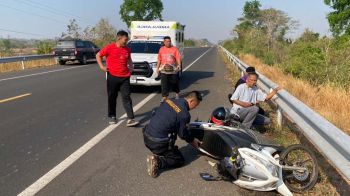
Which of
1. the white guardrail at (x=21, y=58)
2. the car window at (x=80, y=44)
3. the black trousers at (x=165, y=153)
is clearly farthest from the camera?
the car window at (x=80, y=44)

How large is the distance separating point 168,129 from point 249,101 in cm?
230

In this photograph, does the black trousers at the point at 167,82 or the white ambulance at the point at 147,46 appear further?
the white ambulance at the point at 147,46

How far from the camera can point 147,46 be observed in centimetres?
1364

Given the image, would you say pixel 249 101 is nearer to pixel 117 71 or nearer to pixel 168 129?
pixel 168 129

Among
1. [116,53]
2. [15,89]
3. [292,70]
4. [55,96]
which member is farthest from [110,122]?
[292,70]

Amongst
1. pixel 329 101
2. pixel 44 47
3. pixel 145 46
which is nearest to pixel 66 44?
pixel 44 47

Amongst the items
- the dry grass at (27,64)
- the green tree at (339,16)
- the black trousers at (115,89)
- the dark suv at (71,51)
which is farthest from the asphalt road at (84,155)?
the green tree at (339,16)

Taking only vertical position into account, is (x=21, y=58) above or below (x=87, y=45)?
below

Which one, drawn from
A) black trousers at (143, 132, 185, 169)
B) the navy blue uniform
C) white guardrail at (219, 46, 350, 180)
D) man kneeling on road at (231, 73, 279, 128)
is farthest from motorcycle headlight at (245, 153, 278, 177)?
man kneeling on road at (231, 73, 279, 128)

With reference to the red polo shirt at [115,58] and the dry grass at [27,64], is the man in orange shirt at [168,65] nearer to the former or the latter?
the red polo shirt at [115,58]

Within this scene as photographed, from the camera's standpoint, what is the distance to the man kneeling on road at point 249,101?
21.9ft

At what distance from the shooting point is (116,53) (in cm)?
777

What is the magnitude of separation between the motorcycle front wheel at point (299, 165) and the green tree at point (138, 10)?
65315 millimetres

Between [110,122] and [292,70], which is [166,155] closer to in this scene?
[110,122]
